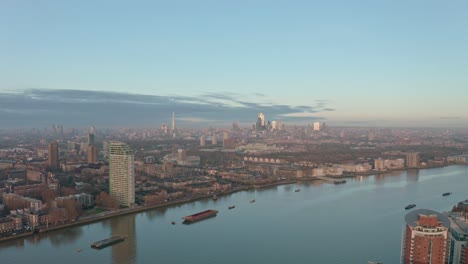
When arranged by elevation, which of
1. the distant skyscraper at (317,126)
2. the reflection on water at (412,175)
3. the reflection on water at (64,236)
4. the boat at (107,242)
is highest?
the distant skyscraper at (317,126)

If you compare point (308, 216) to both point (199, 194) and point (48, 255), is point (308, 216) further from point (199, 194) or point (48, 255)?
point (48, 255)

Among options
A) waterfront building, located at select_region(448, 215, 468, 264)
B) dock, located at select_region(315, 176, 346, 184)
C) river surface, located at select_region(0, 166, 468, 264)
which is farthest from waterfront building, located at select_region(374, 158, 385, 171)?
waterfront building, located at select_region(448, 215, 468, 264)

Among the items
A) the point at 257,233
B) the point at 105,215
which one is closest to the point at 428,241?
the point at 257,233

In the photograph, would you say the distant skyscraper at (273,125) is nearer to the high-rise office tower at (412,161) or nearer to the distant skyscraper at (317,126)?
the distant skyscraper at (317,126)

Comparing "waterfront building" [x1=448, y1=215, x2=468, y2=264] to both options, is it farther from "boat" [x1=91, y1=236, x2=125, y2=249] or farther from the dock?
the dock

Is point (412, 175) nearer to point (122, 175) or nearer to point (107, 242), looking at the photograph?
point (122, 175)

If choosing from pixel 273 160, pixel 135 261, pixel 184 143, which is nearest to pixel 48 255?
pixel 135 261

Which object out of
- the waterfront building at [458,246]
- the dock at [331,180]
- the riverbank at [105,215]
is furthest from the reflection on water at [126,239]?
the dock at [331,180]
